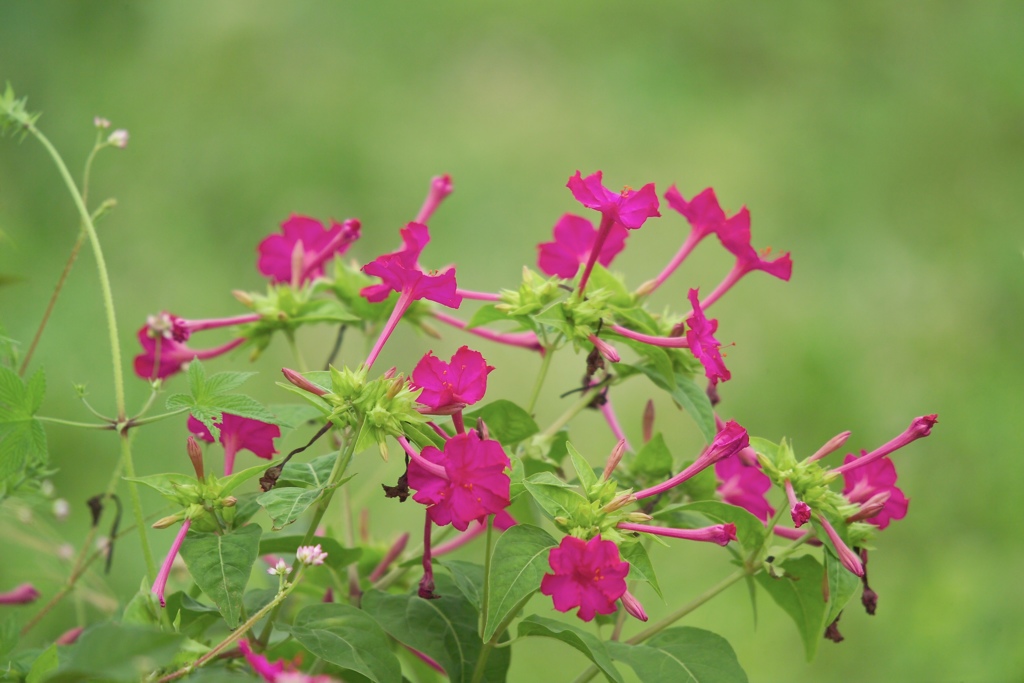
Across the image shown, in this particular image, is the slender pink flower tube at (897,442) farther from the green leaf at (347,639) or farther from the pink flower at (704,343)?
the green leaf at (347,639)

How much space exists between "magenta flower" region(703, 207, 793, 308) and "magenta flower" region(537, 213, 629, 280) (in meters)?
0.08

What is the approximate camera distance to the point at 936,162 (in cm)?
272

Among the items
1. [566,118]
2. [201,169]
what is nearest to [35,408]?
[201,169]

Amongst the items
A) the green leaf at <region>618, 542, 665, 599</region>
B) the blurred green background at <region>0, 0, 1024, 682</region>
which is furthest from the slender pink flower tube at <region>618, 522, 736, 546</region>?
the blurred green background at <region>0, 0, 1024, 682</region>

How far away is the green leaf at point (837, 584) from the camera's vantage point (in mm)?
650

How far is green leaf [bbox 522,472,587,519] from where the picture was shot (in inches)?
23.9

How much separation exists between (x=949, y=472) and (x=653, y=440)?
1519 mm

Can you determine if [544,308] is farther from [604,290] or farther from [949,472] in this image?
[949,472]

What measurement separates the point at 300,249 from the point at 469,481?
1.09ft

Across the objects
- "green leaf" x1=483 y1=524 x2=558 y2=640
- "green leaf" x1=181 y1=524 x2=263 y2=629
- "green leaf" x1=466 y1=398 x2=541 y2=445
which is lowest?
"green leaf" x1=181 y1=524 x2=263 y2=629

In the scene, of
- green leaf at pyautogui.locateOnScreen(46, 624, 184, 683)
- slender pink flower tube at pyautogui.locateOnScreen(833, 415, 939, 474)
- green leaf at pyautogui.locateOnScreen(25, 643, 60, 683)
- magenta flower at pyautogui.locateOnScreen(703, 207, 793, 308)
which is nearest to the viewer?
green leaf at pyautogui.locateOnScreen(46, 624, 184, 683)

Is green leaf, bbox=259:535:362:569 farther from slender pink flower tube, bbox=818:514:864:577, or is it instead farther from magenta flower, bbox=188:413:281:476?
slender pink flower tube, bbox=818:514:864:577

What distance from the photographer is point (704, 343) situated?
0.69m

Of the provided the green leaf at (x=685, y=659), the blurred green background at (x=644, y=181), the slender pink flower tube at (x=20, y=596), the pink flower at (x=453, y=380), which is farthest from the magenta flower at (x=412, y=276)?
the blurred green background at (x=644, y=181)
